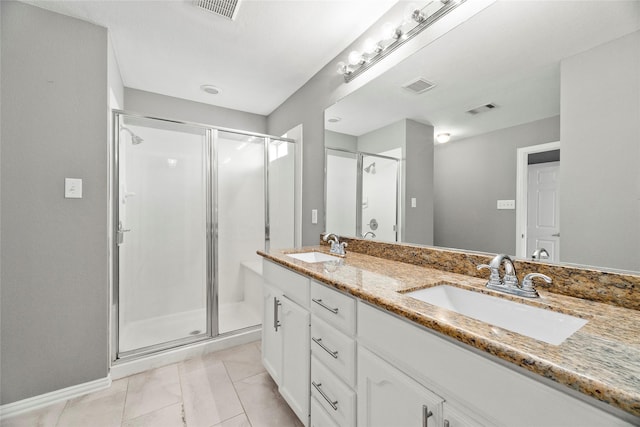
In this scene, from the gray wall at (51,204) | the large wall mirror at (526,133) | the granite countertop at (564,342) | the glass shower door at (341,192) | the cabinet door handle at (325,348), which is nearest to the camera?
the granite countertop at (564,342)

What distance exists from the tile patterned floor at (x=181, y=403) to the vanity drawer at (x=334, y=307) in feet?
2.44

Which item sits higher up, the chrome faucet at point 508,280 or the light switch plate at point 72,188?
the light switch plate at point 72,188

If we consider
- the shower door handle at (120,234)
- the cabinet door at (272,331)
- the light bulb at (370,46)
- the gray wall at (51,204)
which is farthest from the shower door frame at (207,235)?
the light bulb at (370,46)

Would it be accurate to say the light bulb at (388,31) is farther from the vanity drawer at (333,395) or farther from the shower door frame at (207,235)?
the vanity drawer at (333,395)

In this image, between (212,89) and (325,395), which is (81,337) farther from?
(212,89)

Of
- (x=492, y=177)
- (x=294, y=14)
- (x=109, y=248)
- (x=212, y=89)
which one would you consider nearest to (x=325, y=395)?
(x=492, y=177)

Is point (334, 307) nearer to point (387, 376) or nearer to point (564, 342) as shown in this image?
point (387, 376)

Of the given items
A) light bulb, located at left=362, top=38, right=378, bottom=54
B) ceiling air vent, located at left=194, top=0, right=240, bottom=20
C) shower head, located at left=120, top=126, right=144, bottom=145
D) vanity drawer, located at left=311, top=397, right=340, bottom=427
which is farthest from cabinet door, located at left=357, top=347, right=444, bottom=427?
shower head, located at left=120, top=126, right=144, bottom=145

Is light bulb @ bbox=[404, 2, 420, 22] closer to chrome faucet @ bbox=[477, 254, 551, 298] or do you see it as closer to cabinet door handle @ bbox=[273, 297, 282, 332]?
chrome faucet @ bbox=[477, 254, 551, 298]

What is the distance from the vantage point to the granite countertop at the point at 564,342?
44cm

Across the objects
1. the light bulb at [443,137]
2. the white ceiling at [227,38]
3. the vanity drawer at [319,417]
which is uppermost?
the white ceiling at [227,38]

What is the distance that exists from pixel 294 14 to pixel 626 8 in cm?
153

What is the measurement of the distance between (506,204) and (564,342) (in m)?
0.66

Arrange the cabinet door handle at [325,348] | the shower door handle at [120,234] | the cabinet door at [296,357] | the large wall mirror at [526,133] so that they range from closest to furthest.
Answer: the large wall mirror at [526,133], the cabinet door handle at [325,348], the cabinet door at [296,357], the shower door handle at [120,234]
